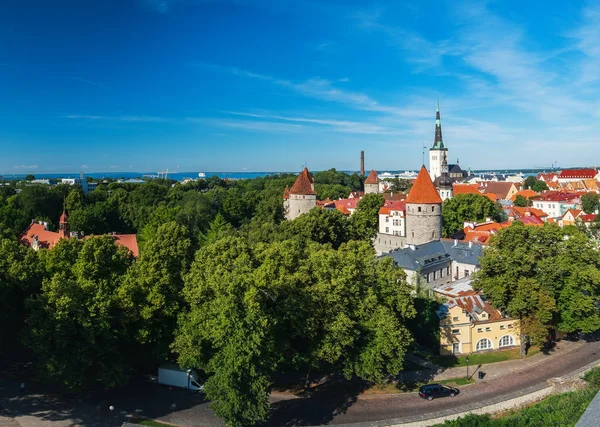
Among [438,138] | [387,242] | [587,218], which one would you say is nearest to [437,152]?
[438,138]

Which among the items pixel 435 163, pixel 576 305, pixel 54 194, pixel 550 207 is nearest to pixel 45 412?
pixel 576 305

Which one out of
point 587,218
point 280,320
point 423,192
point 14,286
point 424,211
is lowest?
point 280,320

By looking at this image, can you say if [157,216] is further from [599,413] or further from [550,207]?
[550,207]

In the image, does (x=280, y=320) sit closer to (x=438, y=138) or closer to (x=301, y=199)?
(x=301, y=199)

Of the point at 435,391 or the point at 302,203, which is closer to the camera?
the point at 435,391

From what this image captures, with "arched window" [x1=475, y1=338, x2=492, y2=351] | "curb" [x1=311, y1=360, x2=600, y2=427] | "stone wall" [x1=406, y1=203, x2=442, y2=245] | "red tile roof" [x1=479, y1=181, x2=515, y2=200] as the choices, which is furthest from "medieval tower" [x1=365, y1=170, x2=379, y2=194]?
"curb" [x1=311, y1=360, x2=600, y2=427]

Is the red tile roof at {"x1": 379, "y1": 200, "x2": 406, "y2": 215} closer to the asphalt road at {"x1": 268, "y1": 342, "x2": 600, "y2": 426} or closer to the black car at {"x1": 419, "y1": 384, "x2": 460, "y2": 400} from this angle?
the asphalt road at {"x1": 268, "y1": 342, "x2": 600, "y2": 426}
